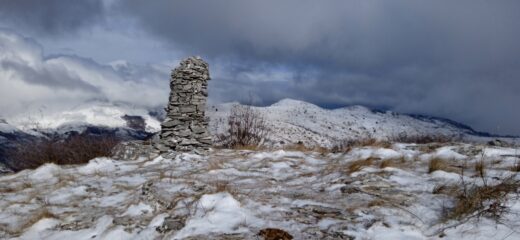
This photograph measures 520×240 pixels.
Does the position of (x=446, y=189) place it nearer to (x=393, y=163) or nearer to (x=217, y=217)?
(x=393, y=163)

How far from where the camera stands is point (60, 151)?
88.3ft

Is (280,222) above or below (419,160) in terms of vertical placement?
below

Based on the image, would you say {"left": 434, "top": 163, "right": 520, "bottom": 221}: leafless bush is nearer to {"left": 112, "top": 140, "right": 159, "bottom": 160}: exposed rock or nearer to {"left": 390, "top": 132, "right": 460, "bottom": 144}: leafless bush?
{"left": 390, "top": 132, "right": 460, "bottom": 144}: leafless bush

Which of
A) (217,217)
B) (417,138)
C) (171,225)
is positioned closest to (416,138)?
(417,138)

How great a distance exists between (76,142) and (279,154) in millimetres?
17829

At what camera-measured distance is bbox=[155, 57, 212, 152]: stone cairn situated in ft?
56.7

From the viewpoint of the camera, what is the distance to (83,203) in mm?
10109

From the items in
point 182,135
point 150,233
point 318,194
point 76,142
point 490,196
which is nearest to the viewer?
point 490,196

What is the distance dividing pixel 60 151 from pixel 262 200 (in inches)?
873

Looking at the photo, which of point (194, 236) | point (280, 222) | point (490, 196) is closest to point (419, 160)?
point (490, 196)

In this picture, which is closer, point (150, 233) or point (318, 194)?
point (150, 233)

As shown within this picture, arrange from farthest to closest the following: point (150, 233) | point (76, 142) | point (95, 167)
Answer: point (76, 142)
point (95, 167)
point (150, 233)

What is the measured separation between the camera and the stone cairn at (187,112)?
17.3m

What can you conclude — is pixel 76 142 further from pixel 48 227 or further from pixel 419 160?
pixel 419 160
